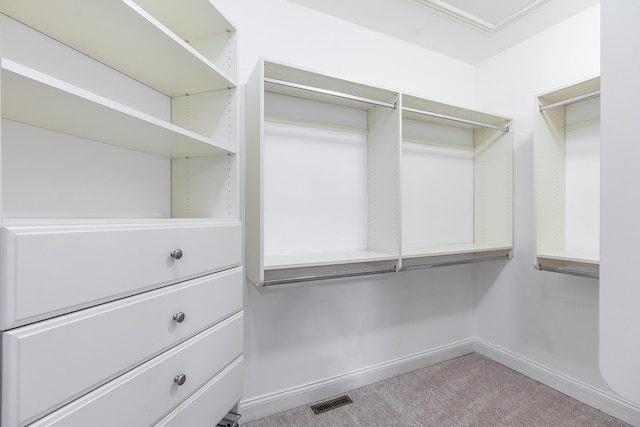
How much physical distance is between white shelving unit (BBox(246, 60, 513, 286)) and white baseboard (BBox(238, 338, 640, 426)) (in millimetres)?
759

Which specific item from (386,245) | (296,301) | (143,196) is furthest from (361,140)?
(143,196)

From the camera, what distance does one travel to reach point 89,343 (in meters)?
0.74

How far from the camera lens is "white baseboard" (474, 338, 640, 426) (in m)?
1.76

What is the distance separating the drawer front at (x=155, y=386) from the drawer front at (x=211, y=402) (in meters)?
0.03

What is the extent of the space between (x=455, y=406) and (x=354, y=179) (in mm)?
1626

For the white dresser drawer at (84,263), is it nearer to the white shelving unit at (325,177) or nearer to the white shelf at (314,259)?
the white shelf at (314,259)

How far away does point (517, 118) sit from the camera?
2350mm

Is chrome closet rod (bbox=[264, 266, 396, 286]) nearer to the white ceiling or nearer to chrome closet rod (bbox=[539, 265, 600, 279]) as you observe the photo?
chrome closet rod (bbox=[539, 265, 600, 279])

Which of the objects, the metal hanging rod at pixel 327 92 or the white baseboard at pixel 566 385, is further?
the white baseboard at pixel 566 385

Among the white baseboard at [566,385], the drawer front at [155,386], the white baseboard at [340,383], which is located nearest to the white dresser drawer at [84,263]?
the drawer front at [155,386]

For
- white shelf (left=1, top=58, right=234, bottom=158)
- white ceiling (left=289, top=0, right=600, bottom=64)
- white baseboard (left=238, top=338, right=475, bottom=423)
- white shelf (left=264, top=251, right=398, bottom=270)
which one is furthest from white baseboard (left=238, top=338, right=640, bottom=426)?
white ceiling (left=289, top=0, right=600, bottom=64)

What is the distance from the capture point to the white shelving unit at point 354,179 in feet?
5.39

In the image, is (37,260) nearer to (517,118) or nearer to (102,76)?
(102,76)

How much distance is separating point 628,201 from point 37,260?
3.78ft
